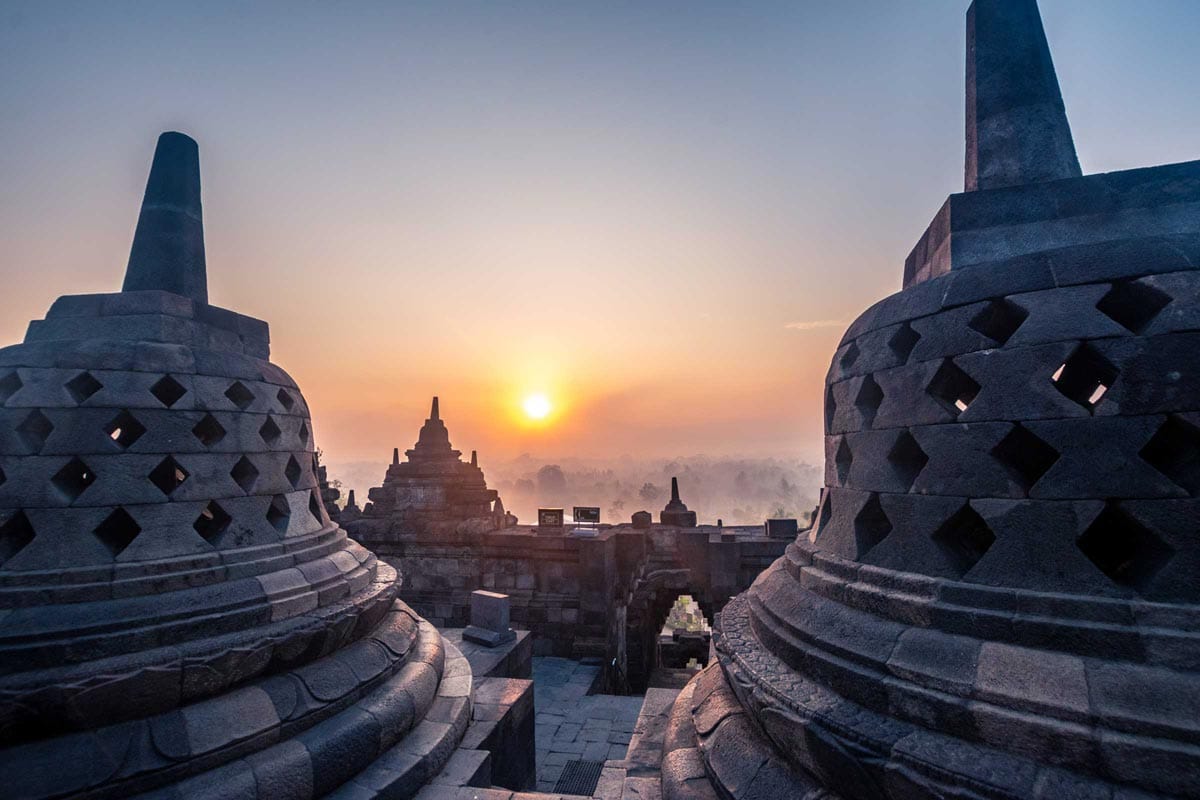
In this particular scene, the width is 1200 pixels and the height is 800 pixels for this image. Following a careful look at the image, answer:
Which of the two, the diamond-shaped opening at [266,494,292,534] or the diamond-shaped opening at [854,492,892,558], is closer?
the diamond-shaped opening at [854,492,892,558]

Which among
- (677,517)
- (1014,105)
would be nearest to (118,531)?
(1014,105)

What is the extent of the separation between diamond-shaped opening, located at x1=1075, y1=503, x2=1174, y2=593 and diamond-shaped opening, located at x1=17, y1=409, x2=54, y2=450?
6061 mm

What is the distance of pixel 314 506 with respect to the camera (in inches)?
203

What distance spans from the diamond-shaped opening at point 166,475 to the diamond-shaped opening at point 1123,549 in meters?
5.47

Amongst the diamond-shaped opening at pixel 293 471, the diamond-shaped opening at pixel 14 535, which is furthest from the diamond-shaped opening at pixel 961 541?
the diamond-shaped opening at pixel 14 535

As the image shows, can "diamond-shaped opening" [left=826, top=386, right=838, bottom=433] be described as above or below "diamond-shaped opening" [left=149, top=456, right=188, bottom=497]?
above

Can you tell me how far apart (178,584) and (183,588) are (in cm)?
4

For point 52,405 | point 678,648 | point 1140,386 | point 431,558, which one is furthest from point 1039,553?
point 678,648

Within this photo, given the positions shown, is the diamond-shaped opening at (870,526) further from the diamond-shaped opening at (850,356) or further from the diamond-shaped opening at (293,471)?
the diamond-shaped opening at (293,471)

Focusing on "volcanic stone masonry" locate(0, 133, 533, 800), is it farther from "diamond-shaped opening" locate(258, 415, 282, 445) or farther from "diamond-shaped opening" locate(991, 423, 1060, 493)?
"diamond-shaped opening" locate(991, 423, 1060, 493)

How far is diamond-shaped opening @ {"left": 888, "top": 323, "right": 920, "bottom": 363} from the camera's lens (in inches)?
121

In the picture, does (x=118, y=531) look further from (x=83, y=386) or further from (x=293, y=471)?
(x=293, y=471)

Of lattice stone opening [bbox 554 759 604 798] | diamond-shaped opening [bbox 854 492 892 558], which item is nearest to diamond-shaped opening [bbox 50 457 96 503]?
diamond-shaped opening [bbox 854 492 892 558]

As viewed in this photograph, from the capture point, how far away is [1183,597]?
205 centimetres
